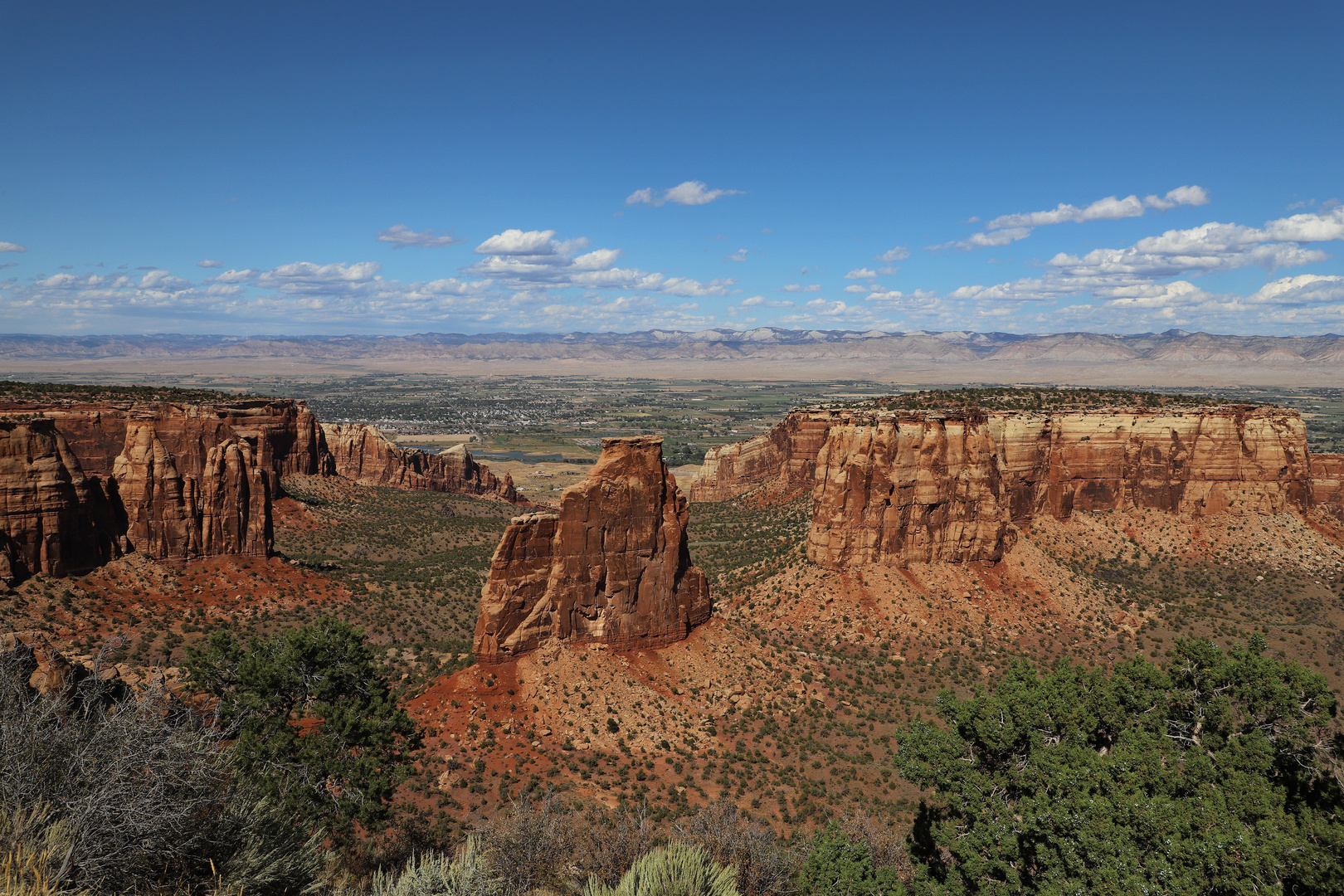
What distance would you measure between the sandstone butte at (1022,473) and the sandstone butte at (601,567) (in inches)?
651

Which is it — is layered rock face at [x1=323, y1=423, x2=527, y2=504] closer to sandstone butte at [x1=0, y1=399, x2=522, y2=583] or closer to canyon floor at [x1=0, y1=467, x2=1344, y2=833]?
sandstone butte at [x1=0, y1=399, x2=522, y2=583]

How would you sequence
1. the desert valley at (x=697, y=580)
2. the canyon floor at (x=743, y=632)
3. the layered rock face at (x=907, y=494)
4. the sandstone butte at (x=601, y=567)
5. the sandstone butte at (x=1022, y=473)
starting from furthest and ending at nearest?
the sandstone butte at (x=1022, y=473)
the layered rock face at (x=907, y=494)
the sandstone butte at (x=601, y=567)
the desert valley at (x=697, y=580)
the canyon floor at (x=743, y=632)

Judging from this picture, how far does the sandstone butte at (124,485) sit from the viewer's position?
131 ft

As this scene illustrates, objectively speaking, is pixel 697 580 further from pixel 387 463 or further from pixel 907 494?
pixel 387 463

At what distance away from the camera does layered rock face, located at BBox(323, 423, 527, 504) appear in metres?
97.4

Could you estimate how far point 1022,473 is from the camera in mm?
59094

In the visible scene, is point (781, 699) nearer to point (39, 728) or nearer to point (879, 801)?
point (879, 801)

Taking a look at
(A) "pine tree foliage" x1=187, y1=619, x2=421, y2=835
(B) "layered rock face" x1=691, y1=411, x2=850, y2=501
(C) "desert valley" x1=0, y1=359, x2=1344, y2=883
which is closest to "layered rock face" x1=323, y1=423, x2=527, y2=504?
(C) "desert valley" x1=0, y1=359, x2=1344, y2=883

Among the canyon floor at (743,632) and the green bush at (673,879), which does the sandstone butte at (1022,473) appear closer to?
the canyon floor at (743,632)

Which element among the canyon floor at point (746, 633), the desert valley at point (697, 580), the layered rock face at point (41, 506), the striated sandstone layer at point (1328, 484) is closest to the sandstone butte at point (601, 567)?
the desert valley at point (697, 580)

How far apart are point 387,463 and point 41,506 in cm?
5796

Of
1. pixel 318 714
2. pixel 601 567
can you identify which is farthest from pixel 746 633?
pixel 318 714

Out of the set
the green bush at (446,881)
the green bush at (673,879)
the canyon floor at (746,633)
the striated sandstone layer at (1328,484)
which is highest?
the striated sandstone layer at (1328,484)

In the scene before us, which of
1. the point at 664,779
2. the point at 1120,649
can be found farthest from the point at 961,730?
the point at 1120,649
